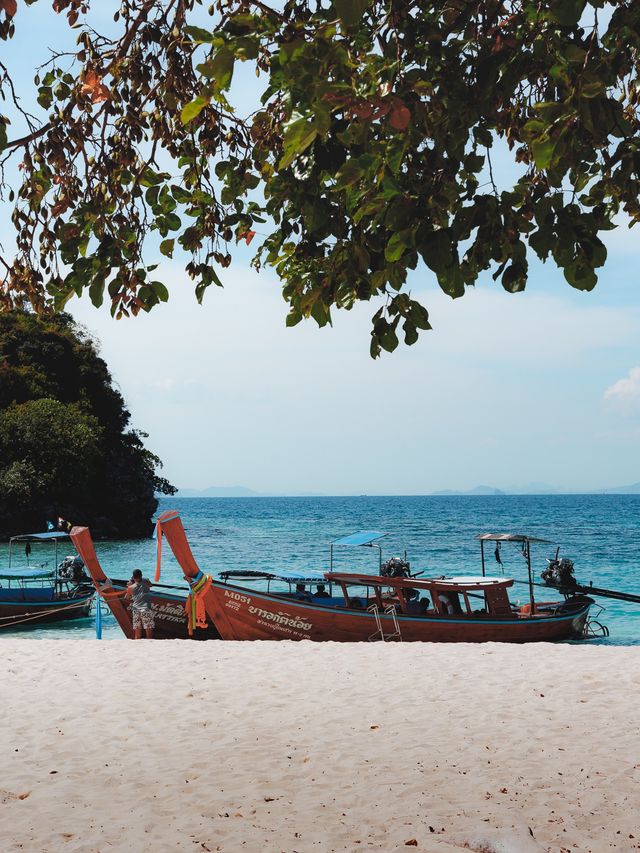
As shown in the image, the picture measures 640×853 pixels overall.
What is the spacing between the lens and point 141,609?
17234 mm

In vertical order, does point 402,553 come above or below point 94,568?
below

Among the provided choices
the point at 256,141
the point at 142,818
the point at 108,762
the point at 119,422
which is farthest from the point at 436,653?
the point at 119,422

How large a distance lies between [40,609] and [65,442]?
29.4m

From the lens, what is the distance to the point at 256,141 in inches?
273

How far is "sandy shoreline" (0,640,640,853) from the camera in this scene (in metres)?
5.57

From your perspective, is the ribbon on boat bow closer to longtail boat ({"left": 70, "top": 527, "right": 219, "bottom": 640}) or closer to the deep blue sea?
longtail boat ({"left": 70, "top": 527, "right": 219, "bottom": 640})

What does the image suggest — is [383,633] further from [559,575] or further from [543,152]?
[543,152]

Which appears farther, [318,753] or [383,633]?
[383,633]

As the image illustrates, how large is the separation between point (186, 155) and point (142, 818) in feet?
18.1

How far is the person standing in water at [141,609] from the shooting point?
17172 millimetres

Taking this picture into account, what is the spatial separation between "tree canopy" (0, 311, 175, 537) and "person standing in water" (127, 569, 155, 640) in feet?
106

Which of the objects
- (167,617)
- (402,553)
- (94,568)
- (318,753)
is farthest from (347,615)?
(402,553)

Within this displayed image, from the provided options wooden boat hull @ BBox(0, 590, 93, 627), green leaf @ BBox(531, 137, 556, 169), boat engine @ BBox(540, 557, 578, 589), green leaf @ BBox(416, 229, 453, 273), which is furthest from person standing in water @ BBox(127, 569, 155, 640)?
green leaf @ BBox(531, 137, 556, 169)

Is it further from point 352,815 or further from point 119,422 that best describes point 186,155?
point 119,422
